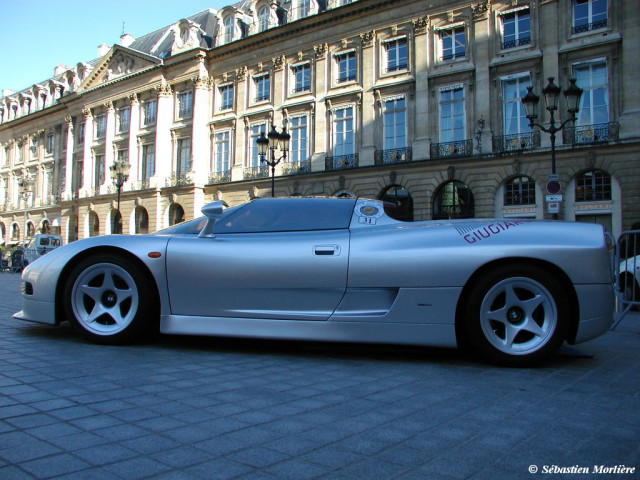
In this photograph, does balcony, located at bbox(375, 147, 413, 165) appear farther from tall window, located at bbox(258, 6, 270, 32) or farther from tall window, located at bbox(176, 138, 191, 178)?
tall window, located at bbox(176, 138, 191, 178)

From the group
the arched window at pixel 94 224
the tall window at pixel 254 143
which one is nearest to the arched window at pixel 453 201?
the tall window at pixel 254 143

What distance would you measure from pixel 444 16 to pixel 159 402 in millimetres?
25233

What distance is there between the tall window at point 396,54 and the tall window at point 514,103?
5.32 m

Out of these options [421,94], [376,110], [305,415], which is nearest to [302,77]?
[376,110]

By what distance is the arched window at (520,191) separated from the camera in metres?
22.0

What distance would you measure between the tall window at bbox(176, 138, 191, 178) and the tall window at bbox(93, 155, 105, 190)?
9.46 meters

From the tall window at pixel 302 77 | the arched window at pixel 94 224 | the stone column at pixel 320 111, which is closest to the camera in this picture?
the stone column at pixel 320 111

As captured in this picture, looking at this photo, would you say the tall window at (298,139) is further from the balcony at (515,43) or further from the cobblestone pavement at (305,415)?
the cobblestone pavement at (305,415)

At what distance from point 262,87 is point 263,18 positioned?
4.54 m

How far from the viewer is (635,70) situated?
1973 centimetres

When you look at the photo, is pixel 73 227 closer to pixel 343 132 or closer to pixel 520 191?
pixel 343 132

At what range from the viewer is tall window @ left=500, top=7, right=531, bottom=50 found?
73.0 feet

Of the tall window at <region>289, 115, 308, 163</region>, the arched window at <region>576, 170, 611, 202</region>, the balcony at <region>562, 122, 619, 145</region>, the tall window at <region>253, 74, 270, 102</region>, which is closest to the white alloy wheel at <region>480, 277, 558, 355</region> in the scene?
the balcony at <region>562, 122, 619, 145</region>

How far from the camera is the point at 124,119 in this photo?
129ft
